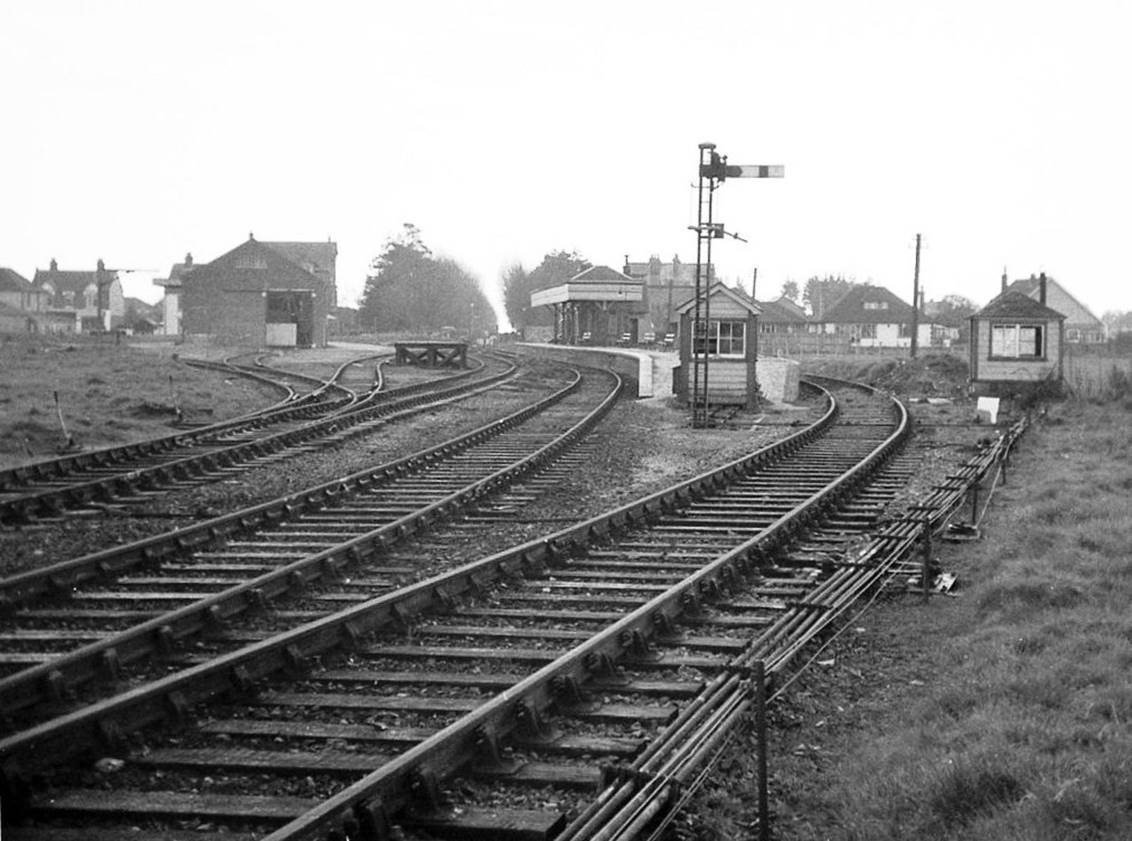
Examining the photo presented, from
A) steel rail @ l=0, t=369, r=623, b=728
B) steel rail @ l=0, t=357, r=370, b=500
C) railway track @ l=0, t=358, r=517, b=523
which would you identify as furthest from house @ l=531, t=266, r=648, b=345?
steel rail @ l=0, t=369, r=623, b=728

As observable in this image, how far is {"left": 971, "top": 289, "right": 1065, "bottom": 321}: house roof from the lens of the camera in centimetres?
3472

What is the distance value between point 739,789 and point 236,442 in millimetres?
13823

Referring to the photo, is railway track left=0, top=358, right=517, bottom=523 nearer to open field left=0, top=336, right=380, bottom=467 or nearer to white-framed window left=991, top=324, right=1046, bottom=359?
open field left=0, top=336, right=380, bottom=467

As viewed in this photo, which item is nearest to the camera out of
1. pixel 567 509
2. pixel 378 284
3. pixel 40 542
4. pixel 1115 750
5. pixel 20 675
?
pixel 1115 750

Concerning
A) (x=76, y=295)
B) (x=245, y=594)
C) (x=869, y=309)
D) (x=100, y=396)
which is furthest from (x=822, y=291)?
(x=245, y=594)

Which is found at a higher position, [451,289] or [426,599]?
[451,289]

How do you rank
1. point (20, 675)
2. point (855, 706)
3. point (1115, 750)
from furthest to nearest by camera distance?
point (855, 706)
point (20, 675)
point (1115, 750)

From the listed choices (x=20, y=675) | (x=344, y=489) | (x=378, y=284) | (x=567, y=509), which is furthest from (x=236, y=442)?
(x=378, y=284)

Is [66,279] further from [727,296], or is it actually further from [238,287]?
[727,296]

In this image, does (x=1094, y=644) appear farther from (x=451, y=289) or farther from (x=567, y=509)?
(x=451, y=289)

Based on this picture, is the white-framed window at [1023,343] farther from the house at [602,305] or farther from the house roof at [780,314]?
Result: the house roof at [780,314]

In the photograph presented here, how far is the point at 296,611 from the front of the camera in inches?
329

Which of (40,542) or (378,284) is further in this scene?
(378,284)

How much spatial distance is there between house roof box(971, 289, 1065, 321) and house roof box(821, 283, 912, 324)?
63.5 meters
